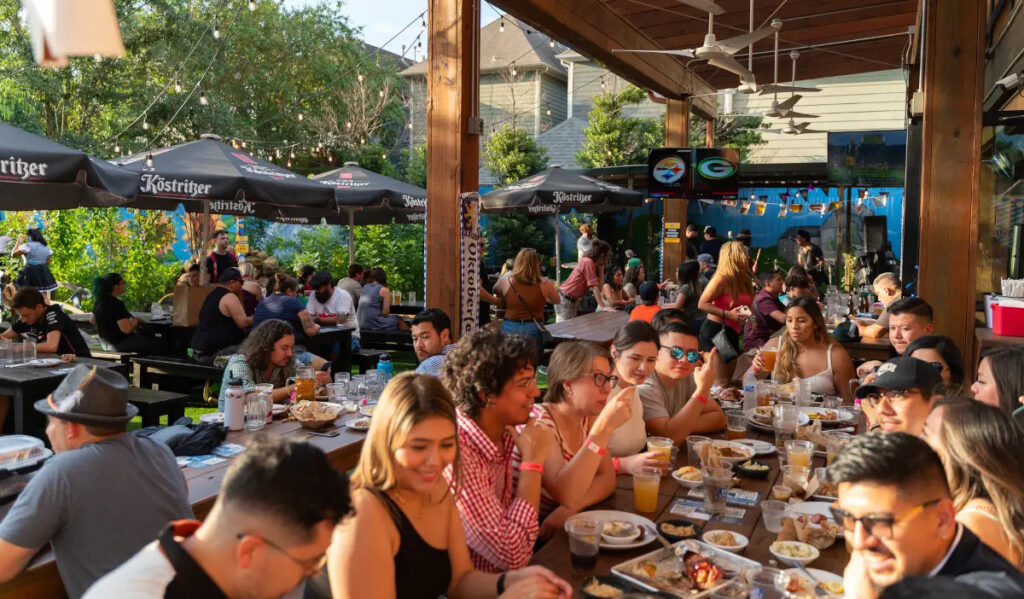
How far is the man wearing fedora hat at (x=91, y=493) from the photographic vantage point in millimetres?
2305

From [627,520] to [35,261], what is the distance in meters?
11.0

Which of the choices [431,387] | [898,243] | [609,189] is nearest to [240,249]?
[609,189]

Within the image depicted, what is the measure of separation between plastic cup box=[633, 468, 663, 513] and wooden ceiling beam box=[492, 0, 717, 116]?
4.76m

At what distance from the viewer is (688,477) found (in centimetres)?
310

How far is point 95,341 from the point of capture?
1025 centimetres

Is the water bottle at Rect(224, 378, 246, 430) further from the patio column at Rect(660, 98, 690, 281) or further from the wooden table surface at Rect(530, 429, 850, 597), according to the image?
the patio column at Rect(660, 98, 690, 281)

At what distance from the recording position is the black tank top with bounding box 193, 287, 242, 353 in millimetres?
7020

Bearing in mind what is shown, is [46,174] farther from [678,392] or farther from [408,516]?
[408,516]

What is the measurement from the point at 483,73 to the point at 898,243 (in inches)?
621

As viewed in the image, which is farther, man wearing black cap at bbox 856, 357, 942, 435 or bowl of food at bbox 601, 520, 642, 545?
man wearing black cap at bbox 856, 357, 942, 435

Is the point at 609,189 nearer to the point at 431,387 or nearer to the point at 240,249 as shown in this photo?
the point at 240,249

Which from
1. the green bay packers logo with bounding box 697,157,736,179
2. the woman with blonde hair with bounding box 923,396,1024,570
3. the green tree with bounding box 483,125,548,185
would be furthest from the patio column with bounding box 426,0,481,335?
the green tree with bounding box 483,125,548,185

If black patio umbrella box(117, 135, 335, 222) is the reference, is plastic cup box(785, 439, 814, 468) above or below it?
below

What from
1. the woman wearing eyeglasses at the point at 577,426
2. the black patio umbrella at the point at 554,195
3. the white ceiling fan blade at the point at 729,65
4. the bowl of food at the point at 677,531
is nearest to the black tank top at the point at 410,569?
the woman wearing eyeglasses at the point at 577,426
